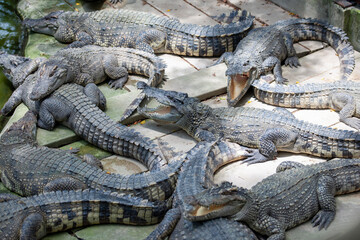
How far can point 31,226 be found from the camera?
4070 millimetres

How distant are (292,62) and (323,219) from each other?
3016 mm

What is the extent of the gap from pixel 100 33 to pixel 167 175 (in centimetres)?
365

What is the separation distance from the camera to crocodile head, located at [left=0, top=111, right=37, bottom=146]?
525 centimetres

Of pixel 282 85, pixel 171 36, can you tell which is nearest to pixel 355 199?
pixel 282 85

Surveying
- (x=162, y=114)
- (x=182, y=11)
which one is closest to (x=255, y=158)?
(x=162, y=114)

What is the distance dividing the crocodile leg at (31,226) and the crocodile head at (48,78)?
2018mm

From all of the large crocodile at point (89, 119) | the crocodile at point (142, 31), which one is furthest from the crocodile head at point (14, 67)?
the crocodile at point (142, 31)

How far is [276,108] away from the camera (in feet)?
18.6

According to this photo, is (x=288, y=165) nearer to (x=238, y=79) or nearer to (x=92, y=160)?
(x=238, y=79)

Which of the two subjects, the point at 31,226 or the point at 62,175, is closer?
the point at 31,226

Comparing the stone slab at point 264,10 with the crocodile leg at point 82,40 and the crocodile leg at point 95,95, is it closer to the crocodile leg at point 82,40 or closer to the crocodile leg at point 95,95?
the crocodile leg at point 82,40

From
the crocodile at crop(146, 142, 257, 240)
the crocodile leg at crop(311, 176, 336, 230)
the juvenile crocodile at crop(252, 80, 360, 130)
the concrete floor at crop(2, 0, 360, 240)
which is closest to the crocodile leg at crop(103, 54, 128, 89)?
the concrete floor at crop(2, 0, 360, 240)

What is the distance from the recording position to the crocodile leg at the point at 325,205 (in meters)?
4.18

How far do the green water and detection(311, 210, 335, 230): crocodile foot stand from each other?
16.0 ft
